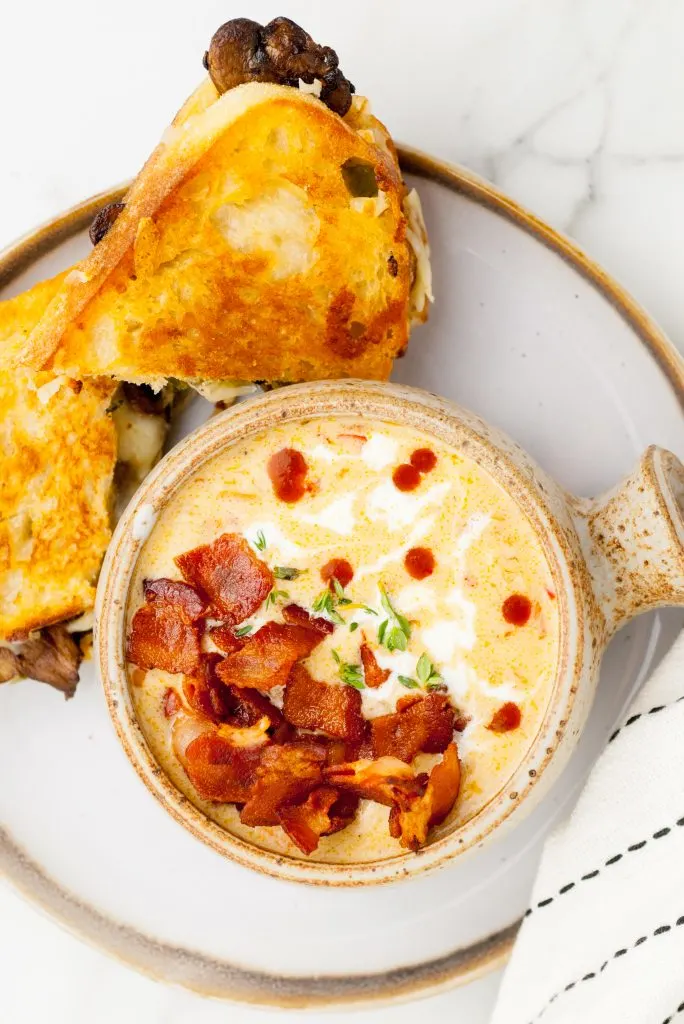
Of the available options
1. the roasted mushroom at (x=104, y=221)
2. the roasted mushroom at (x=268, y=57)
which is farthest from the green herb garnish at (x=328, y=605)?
the roasted mushroom at (x=268, y=57)

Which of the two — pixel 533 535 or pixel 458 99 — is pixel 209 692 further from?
pixel 458 99

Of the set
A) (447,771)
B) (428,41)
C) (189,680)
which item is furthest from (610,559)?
(428,41)

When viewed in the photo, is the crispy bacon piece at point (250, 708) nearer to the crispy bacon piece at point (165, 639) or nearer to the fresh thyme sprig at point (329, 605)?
the crispy bacon piece at point (165, 639)

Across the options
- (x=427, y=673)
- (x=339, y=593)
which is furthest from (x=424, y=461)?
(x=427, y=673)

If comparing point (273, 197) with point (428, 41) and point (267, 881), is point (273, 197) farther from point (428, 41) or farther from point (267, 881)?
point (267, 881)

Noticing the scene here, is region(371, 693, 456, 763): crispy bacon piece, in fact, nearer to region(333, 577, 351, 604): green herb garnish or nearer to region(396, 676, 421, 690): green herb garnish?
region(396, 676, 421, 690): green herb garnish
